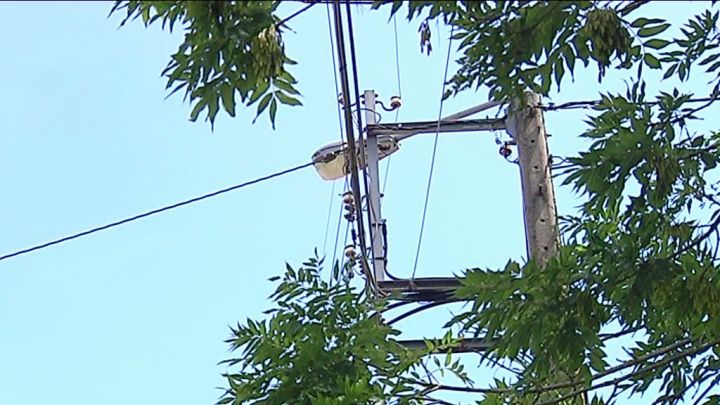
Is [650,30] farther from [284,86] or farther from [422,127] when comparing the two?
[422,127]

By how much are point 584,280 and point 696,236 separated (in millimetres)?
529

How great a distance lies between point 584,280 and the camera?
14.2 ft

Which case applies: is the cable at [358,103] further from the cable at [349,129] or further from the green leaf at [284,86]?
the green leaf at [284,86]

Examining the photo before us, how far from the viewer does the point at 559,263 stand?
4.39 metres

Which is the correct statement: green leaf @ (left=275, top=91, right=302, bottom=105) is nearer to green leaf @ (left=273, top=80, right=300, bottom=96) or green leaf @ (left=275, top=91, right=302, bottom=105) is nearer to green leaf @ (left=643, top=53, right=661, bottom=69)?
green leaf @ (left=273, top=80, right=300, bottom=96)

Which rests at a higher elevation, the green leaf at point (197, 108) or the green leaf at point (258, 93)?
the green leaf at point (258, 93)

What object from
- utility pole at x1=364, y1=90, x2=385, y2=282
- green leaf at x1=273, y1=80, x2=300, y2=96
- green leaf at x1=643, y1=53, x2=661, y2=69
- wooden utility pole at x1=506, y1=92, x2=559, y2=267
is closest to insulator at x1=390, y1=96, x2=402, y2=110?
utility pole at x1=364, y1=90, x2=385, y2=282

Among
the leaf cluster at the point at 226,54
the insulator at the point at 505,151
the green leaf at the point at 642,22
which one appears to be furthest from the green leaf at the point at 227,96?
the insulator at the point at 505,151

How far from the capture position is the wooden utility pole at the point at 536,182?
5.80 meters

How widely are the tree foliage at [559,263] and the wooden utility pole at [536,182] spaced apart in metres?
0.37

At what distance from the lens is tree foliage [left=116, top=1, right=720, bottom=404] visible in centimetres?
334

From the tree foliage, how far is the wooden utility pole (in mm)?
365

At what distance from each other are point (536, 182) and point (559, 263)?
1.62 m

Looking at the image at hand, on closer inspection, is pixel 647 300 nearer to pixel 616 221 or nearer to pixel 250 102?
pixel 616 221
